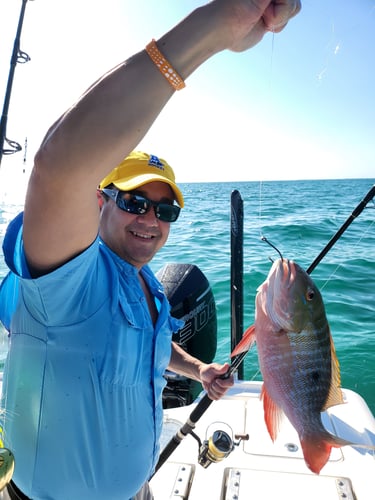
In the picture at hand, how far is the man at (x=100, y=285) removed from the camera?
2.89 feet

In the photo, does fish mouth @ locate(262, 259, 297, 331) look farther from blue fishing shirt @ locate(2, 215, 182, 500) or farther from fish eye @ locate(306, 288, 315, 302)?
blue fishing shirt @ locate(2, 215, 182, 500)

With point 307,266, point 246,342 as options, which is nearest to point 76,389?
point 246,342

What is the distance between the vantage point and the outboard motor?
3.41 meters

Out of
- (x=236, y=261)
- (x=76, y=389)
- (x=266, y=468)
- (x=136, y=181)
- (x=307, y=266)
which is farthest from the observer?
(x=307, y=266)

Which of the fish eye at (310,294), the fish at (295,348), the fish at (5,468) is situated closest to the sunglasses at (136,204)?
the fish at (295,348)

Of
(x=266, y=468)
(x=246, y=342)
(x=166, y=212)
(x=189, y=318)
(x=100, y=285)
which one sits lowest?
(x=266, y=468)

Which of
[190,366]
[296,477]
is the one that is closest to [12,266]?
[190,366]

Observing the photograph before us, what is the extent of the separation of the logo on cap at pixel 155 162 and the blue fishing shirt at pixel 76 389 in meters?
0.64

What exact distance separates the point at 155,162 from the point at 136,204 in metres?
0.28

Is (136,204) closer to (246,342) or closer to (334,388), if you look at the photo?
(246,342)

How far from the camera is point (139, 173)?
1884 millimetres

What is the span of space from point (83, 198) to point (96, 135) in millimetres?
162

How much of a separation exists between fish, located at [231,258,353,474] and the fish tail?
8cm

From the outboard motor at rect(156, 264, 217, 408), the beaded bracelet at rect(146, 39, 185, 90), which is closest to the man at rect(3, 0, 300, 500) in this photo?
the beaded bracelet at rect(146, 39, 185, 90)
